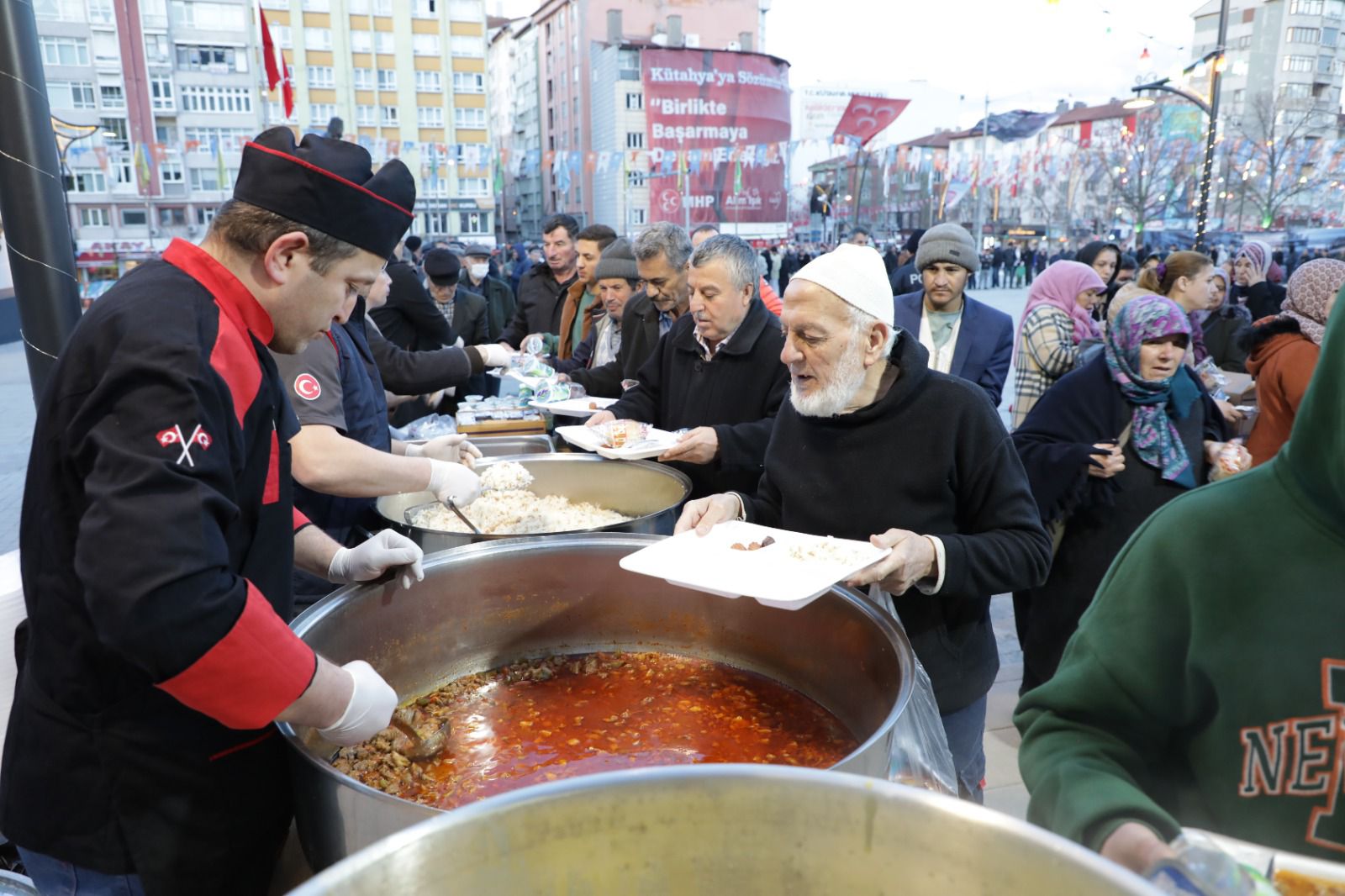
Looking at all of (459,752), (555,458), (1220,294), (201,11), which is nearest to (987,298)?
(1220,294)

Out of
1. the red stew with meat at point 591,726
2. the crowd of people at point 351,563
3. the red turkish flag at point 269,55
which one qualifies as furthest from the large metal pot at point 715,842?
the red turkish flag at point 269,55

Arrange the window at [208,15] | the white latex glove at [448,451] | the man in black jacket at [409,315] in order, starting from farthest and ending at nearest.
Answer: the window at [208,15]
the man in black jacket at [409,315]
the white latex glove at [448,451]

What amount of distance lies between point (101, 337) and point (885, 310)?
5.61ft

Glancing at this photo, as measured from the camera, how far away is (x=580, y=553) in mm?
2148

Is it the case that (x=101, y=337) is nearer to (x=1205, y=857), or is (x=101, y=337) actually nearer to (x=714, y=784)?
(x=714, y=784)

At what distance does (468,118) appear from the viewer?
51.4 metres

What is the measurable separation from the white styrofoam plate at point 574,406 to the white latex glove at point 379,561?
2.01 metres

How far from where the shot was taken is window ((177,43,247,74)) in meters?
41.7

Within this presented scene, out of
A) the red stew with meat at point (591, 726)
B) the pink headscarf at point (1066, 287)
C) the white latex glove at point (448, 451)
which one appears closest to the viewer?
the red stew with meat at point (591, 726)

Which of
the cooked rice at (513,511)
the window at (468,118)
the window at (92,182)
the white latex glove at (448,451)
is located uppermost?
the window at (468,118)

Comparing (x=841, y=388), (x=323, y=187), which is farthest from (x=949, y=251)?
(x=323, y=187)

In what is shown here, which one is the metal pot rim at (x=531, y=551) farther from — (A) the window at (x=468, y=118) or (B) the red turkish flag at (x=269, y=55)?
(A) the window at (x=468, y=118)

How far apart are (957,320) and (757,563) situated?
3.74 metres

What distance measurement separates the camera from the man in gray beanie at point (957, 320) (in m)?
4.98
